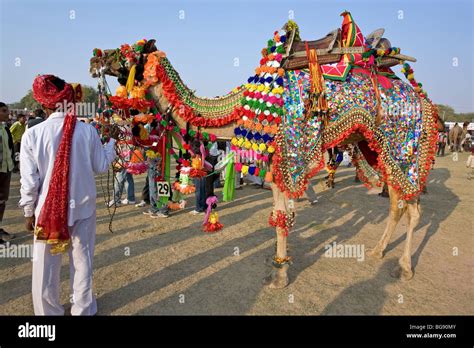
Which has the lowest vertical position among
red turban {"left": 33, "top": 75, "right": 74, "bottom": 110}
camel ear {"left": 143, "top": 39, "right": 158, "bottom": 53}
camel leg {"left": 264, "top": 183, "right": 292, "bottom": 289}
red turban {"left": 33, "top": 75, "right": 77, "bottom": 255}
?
camel leg {"left": 264, "top": 183, "right": 292, "bottom": 289}

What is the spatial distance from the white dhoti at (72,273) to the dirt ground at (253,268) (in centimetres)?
42

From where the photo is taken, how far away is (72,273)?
3012 millimetres

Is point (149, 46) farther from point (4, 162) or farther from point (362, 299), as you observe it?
point (362, 299)

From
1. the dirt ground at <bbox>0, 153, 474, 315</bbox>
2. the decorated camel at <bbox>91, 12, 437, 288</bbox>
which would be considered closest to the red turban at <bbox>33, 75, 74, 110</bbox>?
the decorated camel at <bbox>91, 12, 437, 288</bbox>

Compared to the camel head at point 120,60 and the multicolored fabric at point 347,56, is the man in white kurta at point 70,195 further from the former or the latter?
the multicolored fabric at point 347,56

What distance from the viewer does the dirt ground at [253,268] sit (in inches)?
138

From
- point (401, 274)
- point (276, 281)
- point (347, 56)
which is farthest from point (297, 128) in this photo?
point (401, 274)

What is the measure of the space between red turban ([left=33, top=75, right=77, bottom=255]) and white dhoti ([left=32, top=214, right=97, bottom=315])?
17 cm

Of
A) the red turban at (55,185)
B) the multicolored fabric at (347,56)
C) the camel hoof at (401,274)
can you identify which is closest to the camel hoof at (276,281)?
the camel hoof at (401,274)

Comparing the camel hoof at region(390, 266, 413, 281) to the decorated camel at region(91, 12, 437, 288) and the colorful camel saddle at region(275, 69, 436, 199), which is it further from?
the colorful camel saddle at region(275, 69, 436, 199)

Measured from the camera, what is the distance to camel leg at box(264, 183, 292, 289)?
12.3ft
